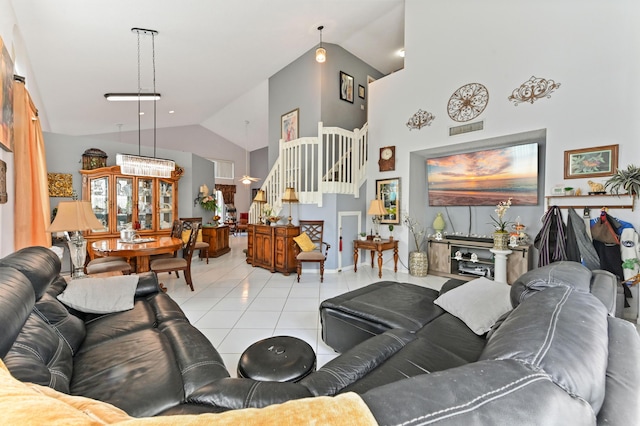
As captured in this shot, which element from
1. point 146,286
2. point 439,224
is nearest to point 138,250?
point 146,286

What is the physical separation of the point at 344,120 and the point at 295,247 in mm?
3067

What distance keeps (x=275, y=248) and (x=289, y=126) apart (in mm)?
2833

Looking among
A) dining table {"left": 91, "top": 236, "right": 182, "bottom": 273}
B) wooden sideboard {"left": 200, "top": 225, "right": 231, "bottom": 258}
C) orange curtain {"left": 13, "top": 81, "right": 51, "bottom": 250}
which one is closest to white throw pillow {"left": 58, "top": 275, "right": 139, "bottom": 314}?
dining table {"left": 91, "top": 236, "right": 182, "bottom": 273}

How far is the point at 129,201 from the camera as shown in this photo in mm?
5445

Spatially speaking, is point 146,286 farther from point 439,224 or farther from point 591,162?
point 591,162

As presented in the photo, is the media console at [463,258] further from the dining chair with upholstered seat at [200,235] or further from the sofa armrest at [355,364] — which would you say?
the dining chair with upholstered seat at [200,235]

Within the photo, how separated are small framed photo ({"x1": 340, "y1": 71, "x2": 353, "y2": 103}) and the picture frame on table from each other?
84.8 inches

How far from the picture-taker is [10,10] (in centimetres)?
287

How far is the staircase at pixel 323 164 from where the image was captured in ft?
17.0

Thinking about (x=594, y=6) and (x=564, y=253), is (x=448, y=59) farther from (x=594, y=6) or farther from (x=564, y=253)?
(x=564, y=253)

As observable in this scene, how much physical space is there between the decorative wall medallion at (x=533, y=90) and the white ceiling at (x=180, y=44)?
2.79 m

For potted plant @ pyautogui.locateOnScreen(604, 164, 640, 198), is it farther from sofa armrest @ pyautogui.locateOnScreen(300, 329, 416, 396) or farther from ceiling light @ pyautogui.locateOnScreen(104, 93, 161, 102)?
ceiling light @ pyautogui.locateOnScreen(104, 93, 161, 102)

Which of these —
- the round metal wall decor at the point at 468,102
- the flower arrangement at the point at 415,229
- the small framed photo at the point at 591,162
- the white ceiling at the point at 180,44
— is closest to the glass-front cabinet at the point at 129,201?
the white ceiling at the point at 180,44

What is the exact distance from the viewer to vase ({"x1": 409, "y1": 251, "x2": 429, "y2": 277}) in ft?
15.4
